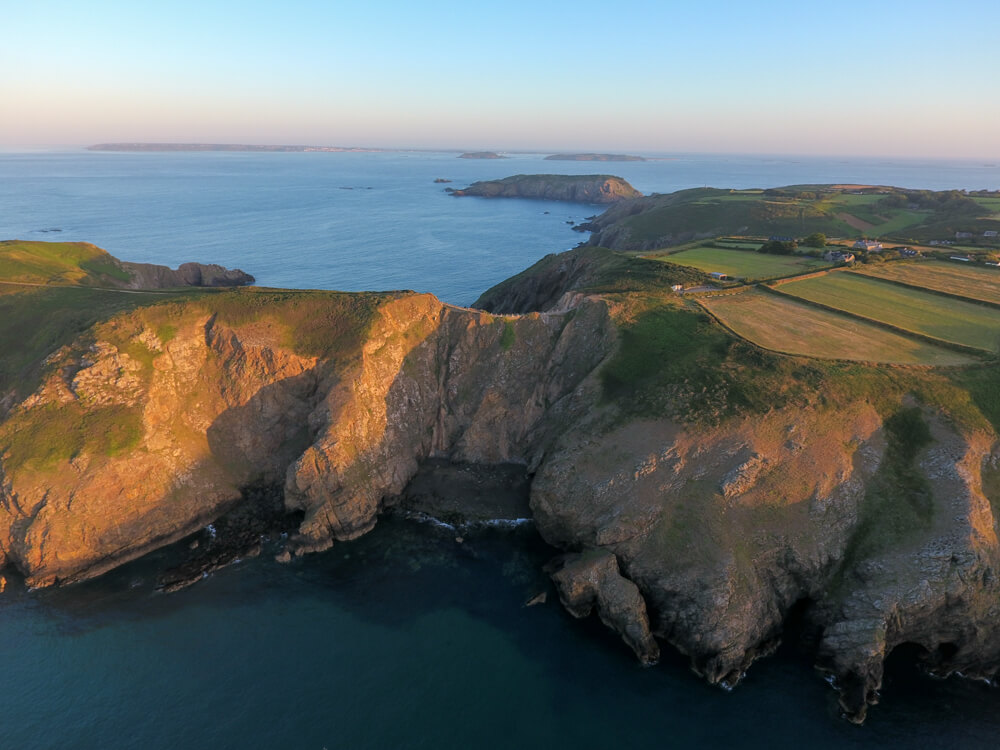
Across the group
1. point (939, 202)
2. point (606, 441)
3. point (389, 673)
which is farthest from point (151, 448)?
point (939, 202)

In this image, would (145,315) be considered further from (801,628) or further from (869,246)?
(869,246)

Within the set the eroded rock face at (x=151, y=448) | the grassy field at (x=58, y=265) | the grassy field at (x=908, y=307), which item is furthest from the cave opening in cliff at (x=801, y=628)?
the grassy field at (x=58, y=265)

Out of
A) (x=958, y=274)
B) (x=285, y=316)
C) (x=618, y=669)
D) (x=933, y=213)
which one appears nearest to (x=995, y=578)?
(x=618, y=669)

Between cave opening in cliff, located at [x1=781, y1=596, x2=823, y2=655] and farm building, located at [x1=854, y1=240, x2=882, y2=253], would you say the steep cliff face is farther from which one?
farm building, located at [x1=854, y1=240, x2=882, y2=253]

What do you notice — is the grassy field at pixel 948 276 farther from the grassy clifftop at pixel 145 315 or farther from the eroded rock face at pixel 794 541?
the grassy clifftop at pixel 145 315

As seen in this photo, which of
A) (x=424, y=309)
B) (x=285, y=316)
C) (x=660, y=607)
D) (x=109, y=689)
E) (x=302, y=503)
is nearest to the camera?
(x=109, y=689)

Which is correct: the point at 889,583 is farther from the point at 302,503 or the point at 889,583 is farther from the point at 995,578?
the point at 302,503
